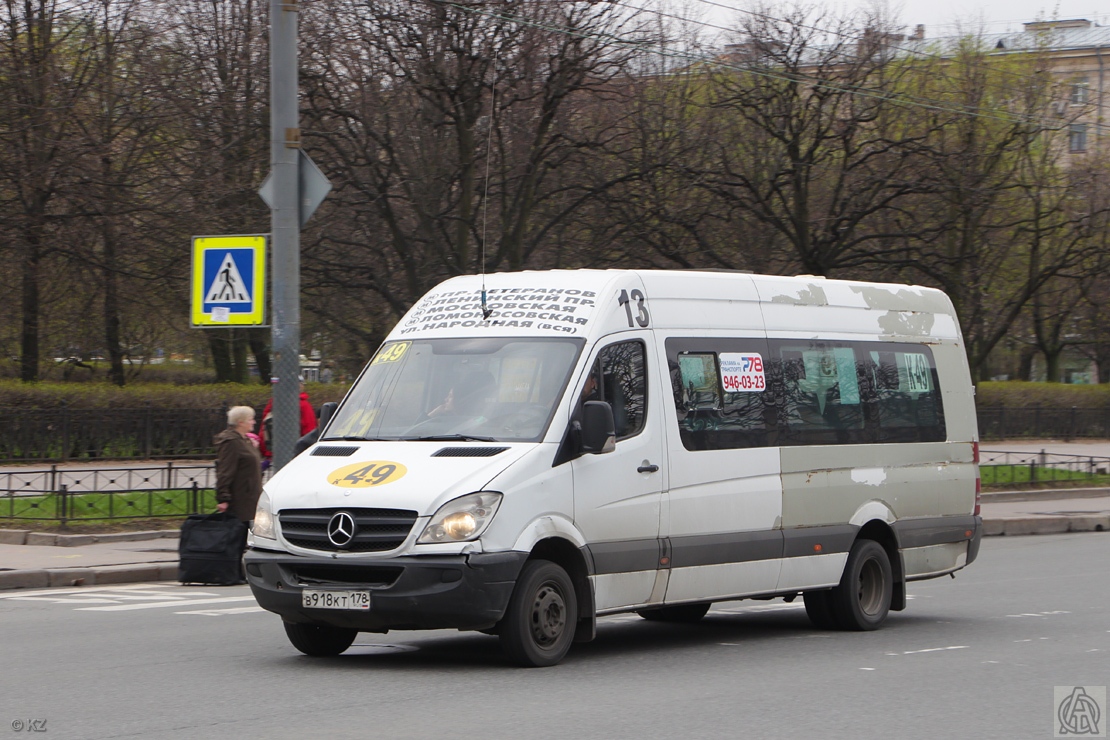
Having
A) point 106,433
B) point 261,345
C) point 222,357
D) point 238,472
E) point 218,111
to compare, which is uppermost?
point 218,111

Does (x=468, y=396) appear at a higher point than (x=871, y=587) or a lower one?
higher

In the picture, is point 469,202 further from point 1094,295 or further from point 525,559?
point 1094,295

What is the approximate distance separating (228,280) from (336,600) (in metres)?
6.20

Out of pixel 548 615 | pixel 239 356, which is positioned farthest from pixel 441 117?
pixel 548 615

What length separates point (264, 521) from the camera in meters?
8.80

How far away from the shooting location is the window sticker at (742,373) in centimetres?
1017

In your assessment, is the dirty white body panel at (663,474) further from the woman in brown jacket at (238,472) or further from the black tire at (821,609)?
the woman in brown jacket at (238,472)

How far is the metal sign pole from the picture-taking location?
13750mm

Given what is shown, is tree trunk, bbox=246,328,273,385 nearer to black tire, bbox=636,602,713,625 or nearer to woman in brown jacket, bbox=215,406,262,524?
woman in brown jacket, bbox=215,406,262,524

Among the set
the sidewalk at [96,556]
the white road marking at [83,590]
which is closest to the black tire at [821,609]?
the white road marking at [83,590]

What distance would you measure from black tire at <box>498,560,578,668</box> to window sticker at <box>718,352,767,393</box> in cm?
215

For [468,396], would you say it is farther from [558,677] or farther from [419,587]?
[558,677]

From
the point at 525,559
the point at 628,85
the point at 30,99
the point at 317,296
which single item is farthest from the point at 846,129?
the point at 525,559

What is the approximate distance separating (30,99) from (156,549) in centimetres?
1363
